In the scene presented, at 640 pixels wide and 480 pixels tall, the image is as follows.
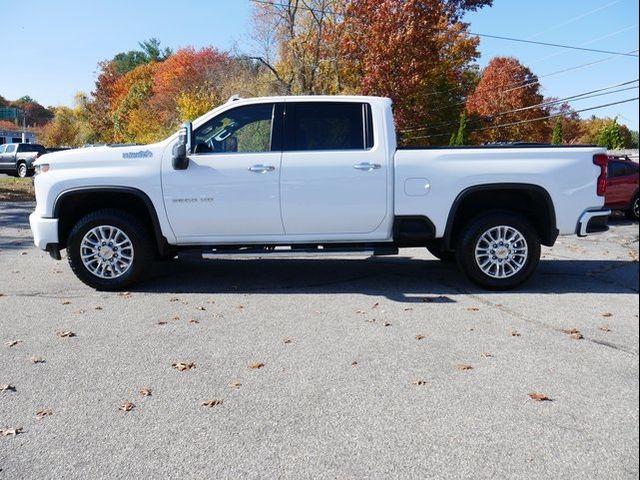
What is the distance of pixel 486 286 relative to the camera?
270 inches

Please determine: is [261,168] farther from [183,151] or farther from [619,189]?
[619,189]

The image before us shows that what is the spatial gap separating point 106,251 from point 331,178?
2777 mm

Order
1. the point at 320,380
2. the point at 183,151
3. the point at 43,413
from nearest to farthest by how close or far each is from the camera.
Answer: the point at 43,413, the point at 320,380, the point at 183,151

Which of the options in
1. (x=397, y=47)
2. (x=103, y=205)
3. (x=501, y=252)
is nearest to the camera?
(x=501, y=252)

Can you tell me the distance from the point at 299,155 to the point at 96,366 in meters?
3.30

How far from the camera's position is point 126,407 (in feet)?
12.1

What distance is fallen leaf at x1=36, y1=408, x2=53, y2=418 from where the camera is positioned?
3592mm

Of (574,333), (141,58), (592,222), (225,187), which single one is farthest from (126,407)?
(141,58)

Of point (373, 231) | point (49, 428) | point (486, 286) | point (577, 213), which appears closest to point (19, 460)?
point (49, 428)

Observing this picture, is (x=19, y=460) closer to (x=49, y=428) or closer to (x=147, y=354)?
(x=49, y=428)

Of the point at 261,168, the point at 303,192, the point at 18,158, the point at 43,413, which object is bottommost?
the point at 43,413

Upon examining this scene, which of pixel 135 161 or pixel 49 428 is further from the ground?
pixel 135 161

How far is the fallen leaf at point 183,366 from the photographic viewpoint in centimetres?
436

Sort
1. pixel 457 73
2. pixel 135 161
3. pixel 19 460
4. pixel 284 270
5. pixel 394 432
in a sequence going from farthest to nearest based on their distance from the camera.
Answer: pixel 457 73 < pixel 284 270 < pixel 135 161 < pixel 394 432 < pixel 19 460
